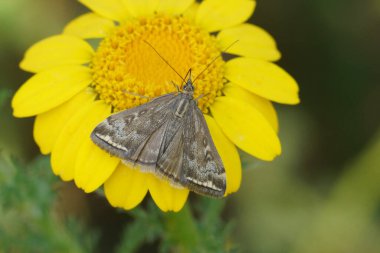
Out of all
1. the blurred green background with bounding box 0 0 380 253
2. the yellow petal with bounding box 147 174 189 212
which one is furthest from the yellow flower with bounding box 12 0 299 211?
the blurred green background with bounding box 0 0 380 253

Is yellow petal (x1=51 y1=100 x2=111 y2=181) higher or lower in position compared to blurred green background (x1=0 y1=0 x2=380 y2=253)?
higher

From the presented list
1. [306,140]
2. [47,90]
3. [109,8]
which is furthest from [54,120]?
[306,140]

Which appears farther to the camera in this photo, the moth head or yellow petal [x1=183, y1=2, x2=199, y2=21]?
yellow petal [x1=183, y1=2, x2=199, y2=21]

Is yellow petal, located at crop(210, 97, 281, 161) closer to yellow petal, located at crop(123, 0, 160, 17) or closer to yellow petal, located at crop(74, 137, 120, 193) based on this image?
yellow petal, located at crop(74, 137, 120, 193)

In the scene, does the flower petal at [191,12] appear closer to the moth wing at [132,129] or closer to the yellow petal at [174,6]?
the yellow petal at [174,6]

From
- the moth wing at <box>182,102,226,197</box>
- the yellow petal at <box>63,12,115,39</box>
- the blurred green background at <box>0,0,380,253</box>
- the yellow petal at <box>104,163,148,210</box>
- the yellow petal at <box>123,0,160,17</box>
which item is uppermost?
the yellow petal at <box>123,0,160,17</box>

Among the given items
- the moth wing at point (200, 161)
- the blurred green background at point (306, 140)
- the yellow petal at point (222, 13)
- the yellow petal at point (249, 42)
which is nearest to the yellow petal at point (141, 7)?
the yellow petal at point (222, 13)
